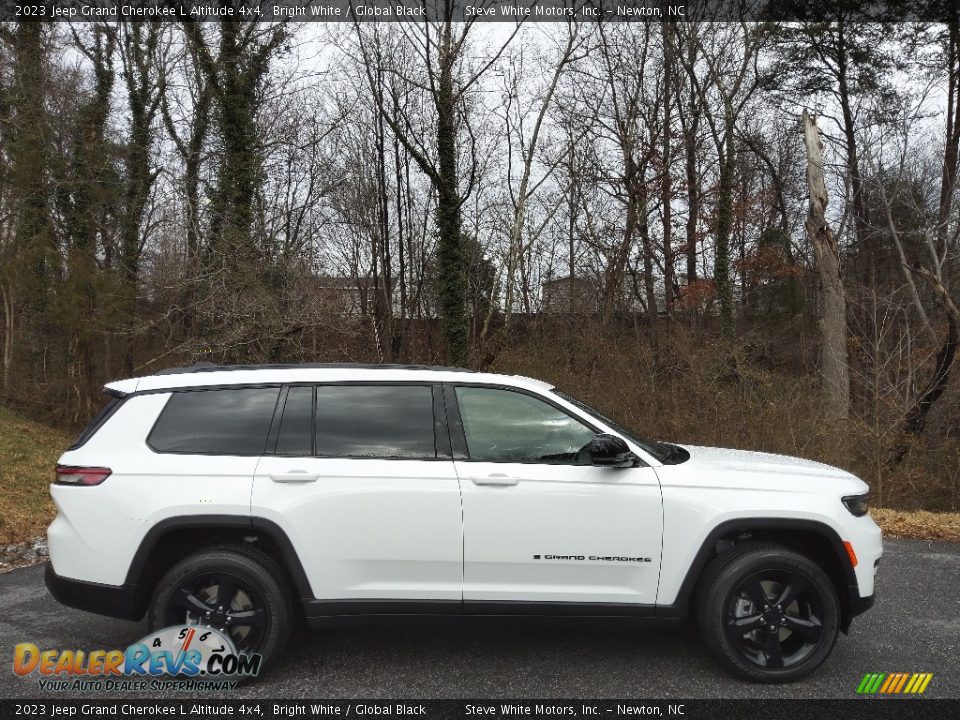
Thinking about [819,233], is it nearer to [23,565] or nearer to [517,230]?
[517,230]

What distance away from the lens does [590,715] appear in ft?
11.1

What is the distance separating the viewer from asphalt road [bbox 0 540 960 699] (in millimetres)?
3623

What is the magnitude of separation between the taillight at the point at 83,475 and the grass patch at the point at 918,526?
7.41 metres

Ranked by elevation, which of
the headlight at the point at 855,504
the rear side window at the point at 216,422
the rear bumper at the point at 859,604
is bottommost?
the rear bumper at the point at 859,604

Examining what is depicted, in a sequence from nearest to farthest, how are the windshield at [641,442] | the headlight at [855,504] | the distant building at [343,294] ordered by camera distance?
1. the headlight at [855,504]
2. the windshield at [641,442]
3. the distant building at [343,294]

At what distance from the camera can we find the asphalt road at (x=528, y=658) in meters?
3.62

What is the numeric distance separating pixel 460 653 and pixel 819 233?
1308 centimetres

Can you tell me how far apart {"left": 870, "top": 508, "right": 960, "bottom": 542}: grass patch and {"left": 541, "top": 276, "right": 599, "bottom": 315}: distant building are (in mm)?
14539

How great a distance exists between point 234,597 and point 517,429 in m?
1.83

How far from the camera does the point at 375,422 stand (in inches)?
156

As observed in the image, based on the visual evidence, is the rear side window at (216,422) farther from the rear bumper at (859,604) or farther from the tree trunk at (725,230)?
the tree trunk at (725,230)

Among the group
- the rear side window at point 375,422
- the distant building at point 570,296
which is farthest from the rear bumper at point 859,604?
the distant building at point 570,296

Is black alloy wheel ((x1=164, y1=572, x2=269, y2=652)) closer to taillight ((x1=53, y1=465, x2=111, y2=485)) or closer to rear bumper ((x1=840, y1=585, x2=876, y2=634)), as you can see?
taillight ((x1=53, y1=465, x2=111, y2=485))

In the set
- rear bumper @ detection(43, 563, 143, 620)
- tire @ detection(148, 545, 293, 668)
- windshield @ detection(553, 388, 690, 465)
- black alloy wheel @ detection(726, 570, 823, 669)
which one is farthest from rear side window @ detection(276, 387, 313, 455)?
black alloy wheel @ detection(726, 570, 823, 669)
